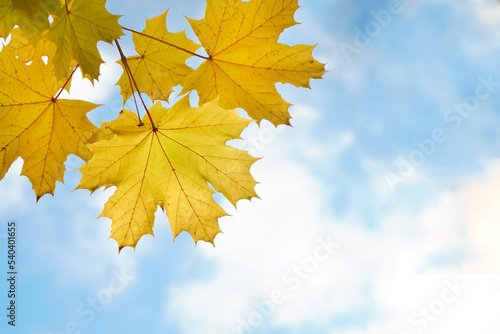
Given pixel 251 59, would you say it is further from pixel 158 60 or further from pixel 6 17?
pixel 6 17

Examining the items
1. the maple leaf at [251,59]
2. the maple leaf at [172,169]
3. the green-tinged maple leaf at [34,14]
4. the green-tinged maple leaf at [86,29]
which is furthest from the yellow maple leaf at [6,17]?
the maple leaf at [251,59]

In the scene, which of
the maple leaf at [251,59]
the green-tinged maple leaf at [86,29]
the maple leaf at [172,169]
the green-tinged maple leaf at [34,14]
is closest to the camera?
the green-tinged maple leaf at [34,14]

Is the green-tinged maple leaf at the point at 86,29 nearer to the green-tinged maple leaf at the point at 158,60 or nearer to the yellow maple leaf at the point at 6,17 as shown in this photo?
the yellow maple leaf at the point at 6,17

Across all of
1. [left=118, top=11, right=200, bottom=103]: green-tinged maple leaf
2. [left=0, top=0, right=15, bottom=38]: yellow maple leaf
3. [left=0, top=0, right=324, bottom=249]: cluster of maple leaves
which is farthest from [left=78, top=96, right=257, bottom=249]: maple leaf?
[left=0, top=0, right=15, bottom=38]: yellow maple leaf

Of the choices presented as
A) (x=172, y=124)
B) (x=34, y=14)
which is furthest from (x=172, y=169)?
(x=34, y=14)

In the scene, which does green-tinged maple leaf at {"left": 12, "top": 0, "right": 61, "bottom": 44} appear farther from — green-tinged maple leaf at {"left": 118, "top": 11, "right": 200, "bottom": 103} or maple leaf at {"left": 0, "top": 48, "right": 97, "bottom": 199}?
green-tinged maple leaf at {"left": 118, "top": 11, "right": 200, "bottom": 103}

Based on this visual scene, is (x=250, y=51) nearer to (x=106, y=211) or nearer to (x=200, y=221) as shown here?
(x=200, y=221)

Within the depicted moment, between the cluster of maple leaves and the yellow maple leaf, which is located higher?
the yellow maple leaf
